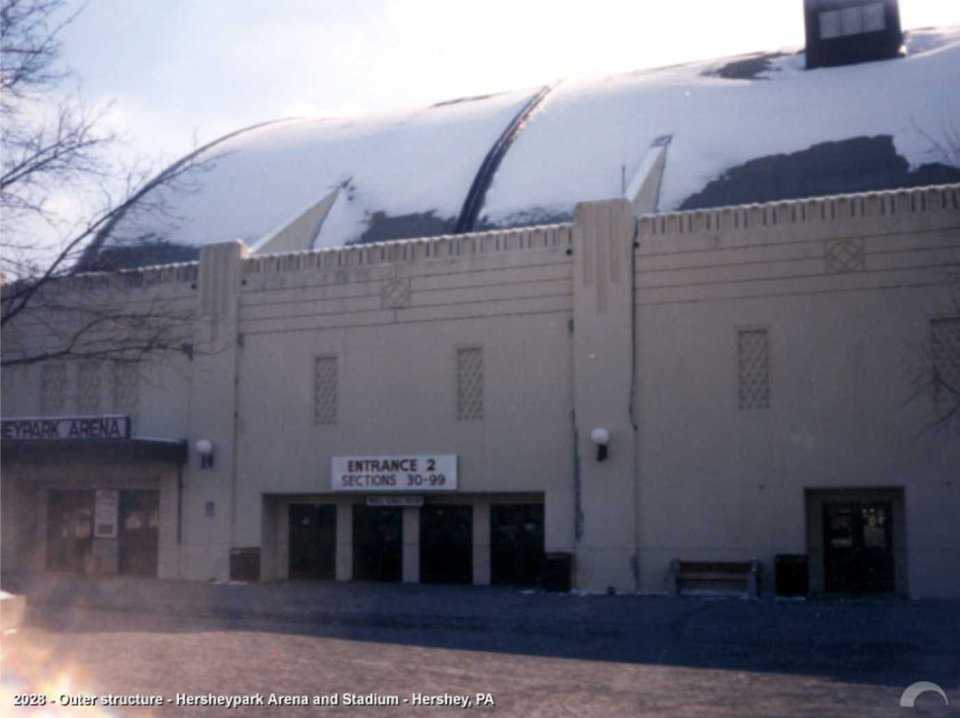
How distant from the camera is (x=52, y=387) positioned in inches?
1179

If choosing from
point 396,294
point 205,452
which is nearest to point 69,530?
point 205,452

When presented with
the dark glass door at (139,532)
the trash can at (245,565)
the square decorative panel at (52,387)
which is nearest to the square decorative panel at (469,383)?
the trash can at (245,565)

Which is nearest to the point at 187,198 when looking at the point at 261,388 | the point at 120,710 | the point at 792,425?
the point at 261,388

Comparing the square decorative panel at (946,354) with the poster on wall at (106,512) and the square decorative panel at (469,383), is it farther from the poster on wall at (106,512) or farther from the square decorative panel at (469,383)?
the poster on wall at (106,512)

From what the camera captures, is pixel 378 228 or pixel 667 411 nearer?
pixel 667 411

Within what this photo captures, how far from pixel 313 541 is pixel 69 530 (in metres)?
6.97

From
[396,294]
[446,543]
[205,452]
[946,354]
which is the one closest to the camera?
[946,354]

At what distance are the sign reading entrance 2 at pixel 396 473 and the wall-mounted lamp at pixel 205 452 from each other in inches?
122

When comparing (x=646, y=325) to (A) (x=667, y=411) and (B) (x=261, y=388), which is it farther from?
(B) (x=261, y=388)

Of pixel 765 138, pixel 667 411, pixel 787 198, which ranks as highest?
pixel 765 138

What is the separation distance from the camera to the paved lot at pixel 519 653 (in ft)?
35.8

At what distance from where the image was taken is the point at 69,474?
98.3ft

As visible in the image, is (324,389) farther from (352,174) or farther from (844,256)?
(844,256)

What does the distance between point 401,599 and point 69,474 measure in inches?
455
